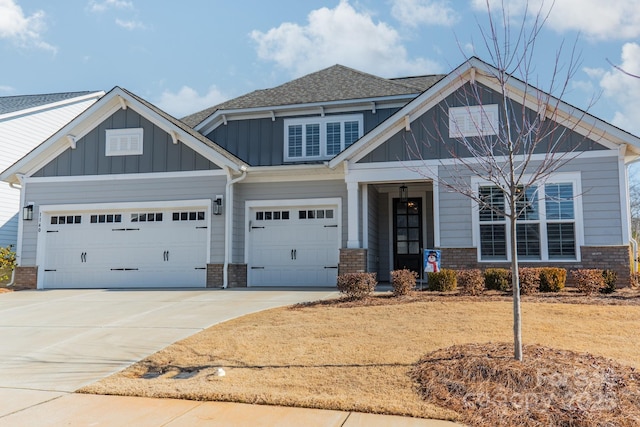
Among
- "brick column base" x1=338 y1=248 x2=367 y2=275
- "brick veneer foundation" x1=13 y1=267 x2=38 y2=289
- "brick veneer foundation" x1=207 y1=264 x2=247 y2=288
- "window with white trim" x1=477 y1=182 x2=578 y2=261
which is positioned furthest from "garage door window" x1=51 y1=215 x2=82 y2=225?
"window with white trim" x1=477 y1=182 x2=578 y2=261

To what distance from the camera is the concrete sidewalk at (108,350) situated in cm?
467

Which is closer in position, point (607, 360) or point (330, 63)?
point (607, 360)

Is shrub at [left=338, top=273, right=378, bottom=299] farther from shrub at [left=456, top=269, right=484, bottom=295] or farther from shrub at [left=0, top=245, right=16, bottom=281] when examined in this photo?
shrub at [left=0, top=245, right=16, bottom=281]

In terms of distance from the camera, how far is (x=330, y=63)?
20.0m

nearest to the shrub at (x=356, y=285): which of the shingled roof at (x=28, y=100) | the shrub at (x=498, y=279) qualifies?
the shrub at (x=498, y=279)

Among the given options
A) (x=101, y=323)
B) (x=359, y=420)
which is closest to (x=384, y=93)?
(x=101, y=323)

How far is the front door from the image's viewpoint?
53.4 ft

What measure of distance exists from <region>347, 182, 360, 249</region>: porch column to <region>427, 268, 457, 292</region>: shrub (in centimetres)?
286

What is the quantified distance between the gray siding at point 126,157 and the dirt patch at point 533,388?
10794 millimetres

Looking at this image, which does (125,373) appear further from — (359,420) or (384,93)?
(384,93)

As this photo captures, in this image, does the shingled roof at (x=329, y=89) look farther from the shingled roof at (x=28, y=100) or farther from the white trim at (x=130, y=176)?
the shingled roof at (x=28, y=100)

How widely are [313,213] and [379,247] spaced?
270cm

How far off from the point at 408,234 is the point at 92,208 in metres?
9.64

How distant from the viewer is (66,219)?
15.8 metres
